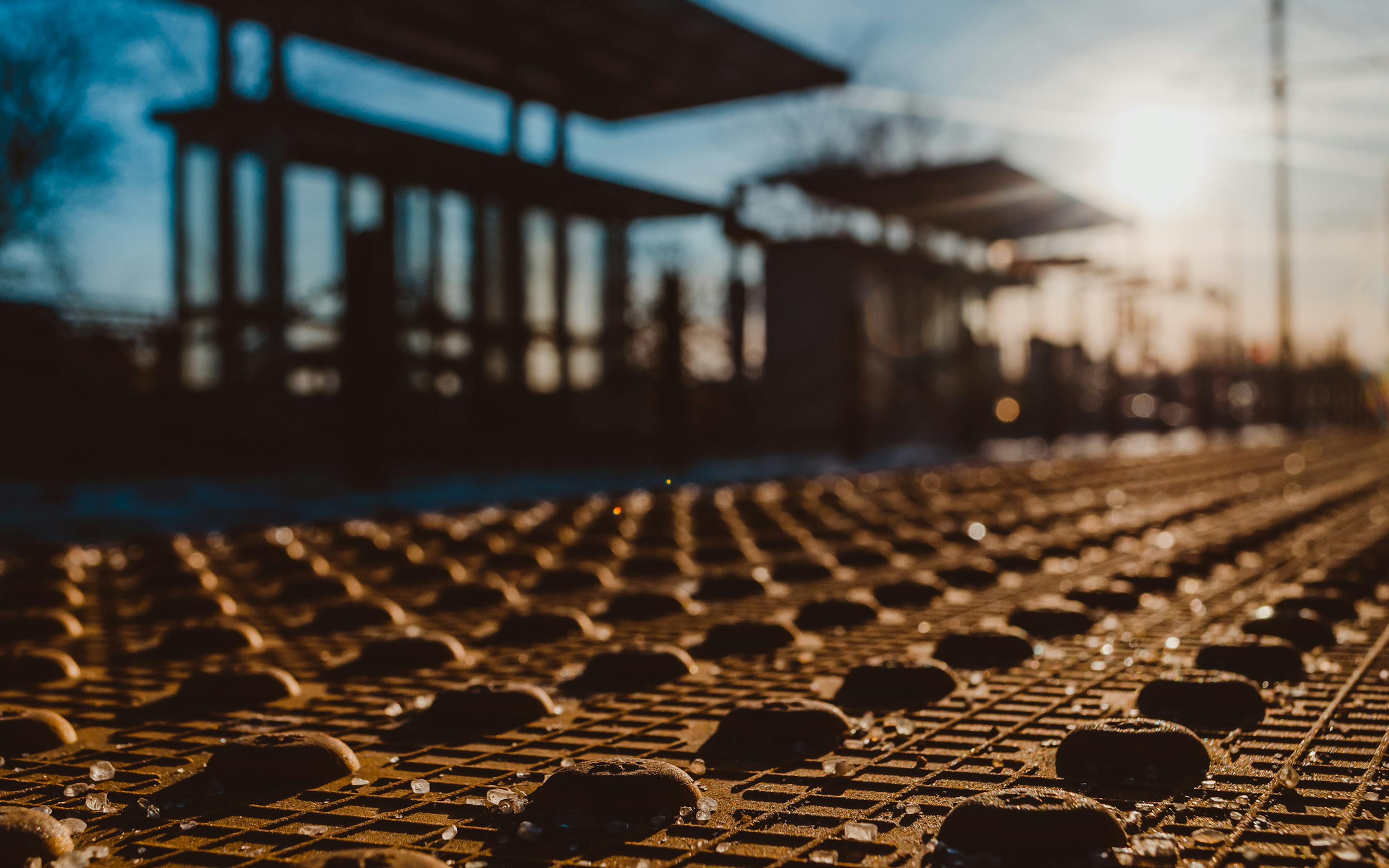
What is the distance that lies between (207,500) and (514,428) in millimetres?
7792

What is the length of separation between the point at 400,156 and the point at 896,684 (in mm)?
13211

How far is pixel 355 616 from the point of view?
3.56 m

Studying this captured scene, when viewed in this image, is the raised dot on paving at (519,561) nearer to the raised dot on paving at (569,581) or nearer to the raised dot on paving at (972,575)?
the raised dot on paving at (569,581)

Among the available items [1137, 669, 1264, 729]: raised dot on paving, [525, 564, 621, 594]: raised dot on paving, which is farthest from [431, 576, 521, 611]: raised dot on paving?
[1137, 669, 1264, 729]: raised dot on paving

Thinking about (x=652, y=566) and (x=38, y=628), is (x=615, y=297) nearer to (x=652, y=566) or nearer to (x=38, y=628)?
(x=652, y=566)

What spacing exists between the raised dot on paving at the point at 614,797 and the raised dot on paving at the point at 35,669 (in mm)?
1577

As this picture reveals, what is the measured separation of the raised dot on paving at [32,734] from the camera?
2090mm

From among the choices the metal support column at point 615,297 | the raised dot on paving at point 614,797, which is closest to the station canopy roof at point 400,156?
the metal support column at point 615,297

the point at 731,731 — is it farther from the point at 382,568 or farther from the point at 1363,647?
the point at 382,568

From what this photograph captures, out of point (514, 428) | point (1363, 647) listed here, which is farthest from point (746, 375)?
point (1363, 647)

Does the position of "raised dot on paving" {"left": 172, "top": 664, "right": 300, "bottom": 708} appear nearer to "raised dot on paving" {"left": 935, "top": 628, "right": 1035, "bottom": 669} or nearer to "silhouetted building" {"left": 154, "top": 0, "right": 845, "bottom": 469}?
"raised dot on paving" {"left": 935, "top": 628, "right": 1035, "bottom": 669}

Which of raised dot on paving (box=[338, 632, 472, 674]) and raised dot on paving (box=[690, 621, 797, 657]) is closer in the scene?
raised dot on paving (box=[338, 632, 472, 674])

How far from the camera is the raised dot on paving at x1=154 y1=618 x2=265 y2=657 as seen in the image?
3.09 meters

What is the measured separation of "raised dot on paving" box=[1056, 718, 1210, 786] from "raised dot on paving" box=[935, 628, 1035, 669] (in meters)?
0.92
